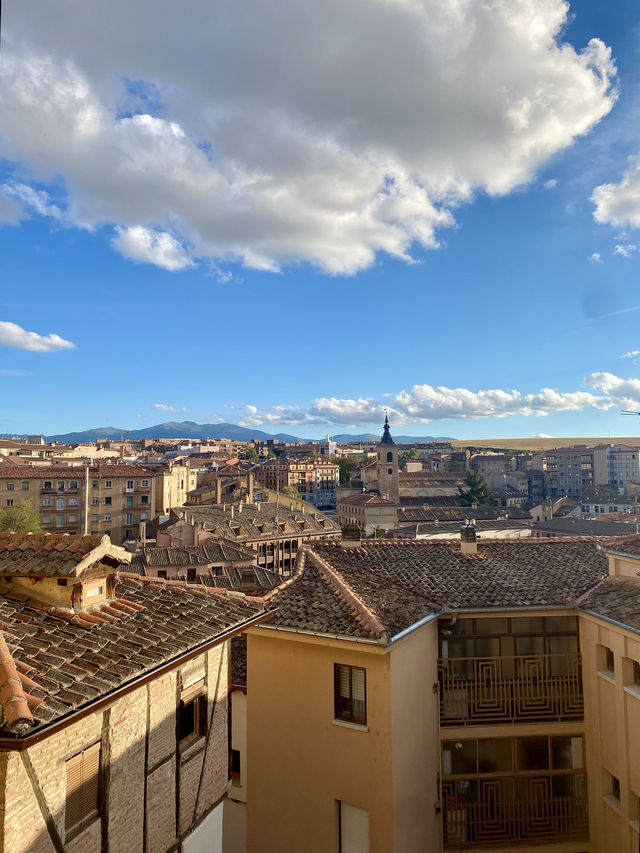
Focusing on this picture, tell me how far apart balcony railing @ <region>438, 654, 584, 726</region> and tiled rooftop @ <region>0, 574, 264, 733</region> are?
581 cm

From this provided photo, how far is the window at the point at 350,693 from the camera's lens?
32.2ft

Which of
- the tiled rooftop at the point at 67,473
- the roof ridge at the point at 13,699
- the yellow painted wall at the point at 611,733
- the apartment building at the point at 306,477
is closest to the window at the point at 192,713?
the roof ridge at the point at 13,699

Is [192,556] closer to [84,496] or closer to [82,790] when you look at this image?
[84,496]

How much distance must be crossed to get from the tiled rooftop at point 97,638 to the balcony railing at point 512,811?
23.7ft

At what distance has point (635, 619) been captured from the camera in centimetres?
1000

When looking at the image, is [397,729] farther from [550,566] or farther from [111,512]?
[111,512]

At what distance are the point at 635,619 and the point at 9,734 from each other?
33.5ft

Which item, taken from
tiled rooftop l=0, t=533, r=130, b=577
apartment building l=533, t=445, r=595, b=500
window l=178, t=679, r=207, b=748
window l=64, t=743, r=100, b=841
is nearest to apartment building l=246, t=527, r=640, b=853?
window l=178, t=679, r=207, b=748

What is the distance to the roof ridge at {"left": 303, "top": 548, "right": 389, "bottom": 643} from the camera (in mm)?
9180

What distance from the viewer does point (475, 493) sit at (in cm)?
9762

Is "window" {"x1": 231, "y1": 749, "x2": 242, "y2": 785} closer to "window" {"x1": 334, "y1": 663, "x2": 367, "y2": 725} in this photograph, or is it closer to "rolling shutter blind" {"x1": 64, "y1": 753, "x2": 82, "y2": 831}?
"window" {"x1": 334, "y1": 663, "x2": 367, "y2": 725}

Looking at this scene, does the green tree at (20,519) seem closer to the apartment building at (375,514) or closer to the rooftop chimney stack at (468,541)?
the apartment building at (375,514)

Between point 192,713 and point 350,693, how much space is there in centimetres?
353

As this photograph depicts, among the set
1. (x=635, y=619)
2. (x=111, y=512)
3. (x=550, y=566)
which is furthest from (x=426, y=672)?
(x=111, y=512)
